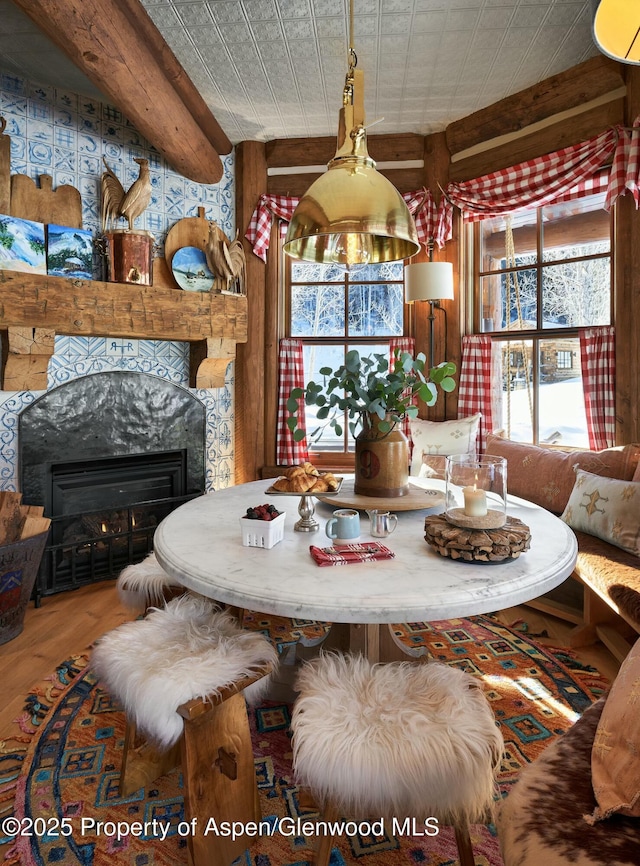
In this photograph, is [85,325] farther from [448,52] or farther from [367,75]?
[448,52]

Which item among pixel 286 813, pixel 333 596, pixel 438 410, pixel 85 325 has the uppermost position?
pixel 85 325

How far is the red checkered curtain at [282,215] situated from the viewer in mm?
3910

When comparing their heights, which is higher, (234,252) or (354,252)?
(234,252)

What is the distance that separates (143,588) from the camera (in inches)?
76.5

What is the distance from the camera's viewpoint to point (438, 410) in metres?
4.02

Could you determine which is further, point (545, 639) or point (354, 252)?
point (545, 639)

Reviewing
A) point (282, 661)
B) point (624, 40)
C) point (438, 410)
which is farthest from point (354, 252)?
point (438, 410)

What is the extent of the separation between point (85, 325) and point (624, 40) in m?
2.72

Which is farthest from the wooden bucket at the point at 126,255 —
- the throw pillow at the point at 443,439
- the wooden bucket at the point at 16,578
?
the throw pillow at the point at 443,439

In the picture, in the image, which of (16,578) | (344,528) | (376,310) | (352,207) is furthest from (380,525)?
(376,310)

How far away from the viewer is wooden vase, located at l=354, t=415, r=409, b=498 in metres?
1.96

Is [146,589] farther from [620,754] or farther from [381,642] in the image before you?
[620,754]

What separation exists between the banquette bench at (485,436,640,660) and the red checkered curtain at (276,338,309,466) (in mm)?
1487

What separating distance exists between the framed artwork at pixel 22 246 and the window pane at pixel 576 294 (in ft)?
10.1
